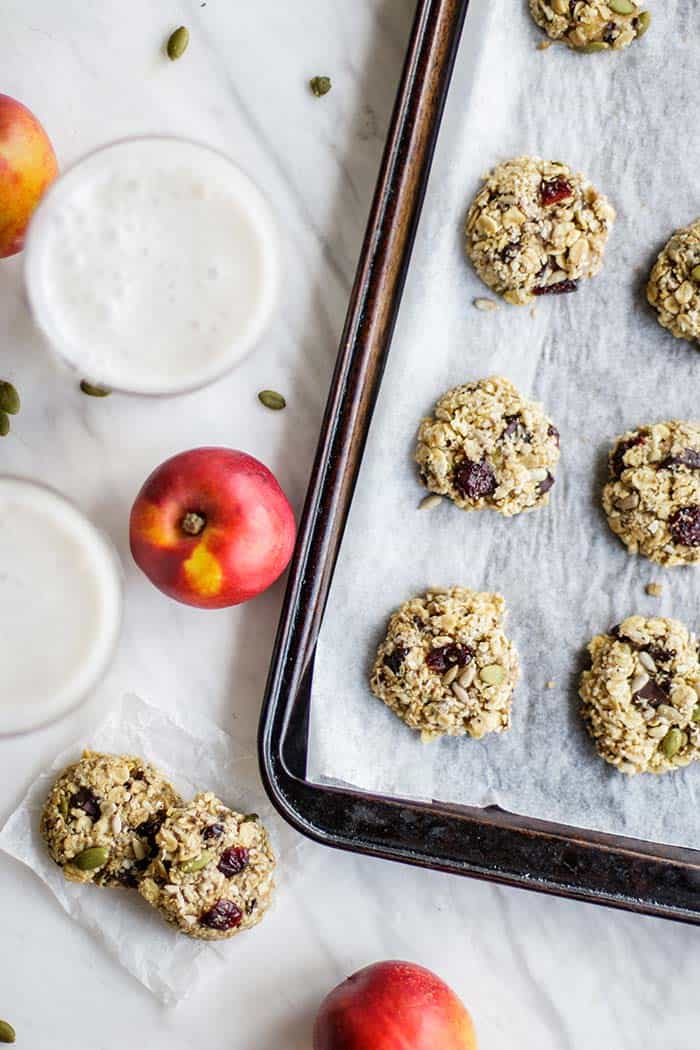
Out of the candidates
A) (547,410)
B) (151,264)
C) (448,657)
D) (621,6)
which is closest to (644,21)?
(621,6)

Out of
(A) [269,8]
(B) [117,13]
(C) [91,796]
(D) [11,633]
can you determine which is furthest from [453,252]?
(C) [91,796]

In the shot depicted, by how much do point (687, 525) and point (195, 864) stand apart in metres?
0.74

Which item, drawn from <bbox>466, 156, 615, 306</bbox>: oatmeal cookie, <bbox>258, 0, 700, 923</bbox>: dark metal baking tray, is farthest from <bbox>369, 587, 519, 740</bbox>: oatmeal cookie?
<bbox>466, 156, 615, 306</bbox>: oatmeal cookie

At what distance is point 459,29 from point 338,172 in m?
0.24

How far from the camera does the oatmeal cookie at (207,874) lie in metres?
1.39

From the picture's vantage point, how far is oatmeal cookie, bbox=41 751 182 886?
1412mm

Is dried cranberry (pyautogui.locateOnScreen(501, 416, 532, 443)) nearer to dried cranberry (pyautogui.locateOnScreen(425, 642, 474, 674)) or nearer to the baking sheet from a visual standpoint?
the baking sheet

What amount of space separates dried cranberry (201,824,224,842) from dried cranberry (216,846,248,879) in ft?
0.07

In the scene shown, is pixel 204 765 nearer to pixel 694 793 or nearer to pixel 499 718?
pixel 499 718

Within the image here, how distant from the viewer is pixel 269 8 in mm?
1504

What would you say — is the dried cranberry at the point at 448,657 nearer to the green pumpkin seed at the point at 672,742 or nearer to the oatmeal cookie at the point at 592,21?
the green pumpkin seed at the point at 672,742

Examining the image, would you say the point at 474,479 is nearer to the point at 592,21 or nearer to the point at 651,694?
the point at 651,694

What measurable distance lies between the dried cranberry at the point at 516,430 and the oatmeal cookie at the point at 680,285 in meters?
0.23

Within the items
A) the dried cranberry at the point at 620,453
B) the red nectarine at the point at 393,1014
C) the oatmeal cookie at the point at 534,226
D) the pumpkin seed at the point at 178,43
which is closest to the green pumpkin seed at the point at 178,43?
the pumpkin seed at the point at 178,43
